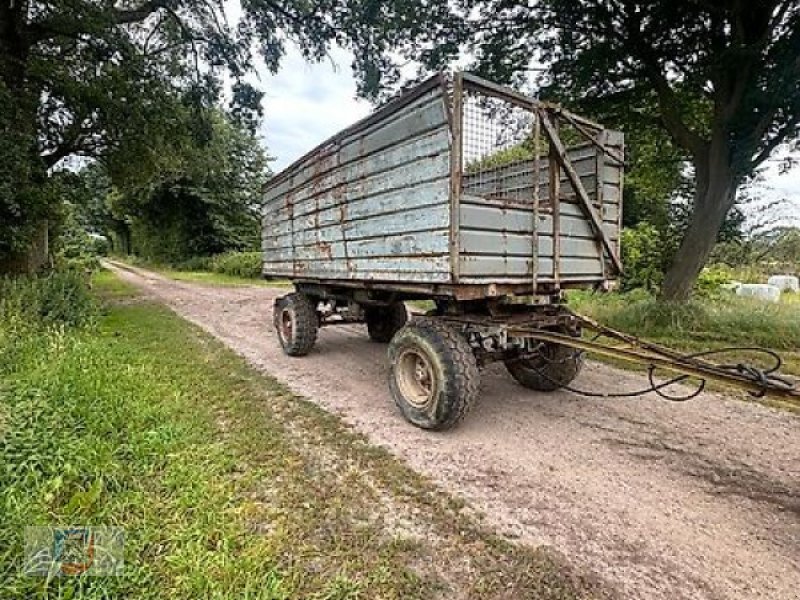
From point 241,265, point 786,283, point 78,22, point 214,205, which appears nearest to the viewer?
point 78,22

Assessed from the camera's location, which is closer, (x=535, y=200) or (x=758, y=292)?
(x=535, y=200)

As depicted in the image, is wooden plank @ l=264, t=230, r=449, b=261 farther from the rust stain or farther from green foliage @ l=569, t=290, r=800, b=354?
green foliage @ l=569, t=290, r=800, b=354

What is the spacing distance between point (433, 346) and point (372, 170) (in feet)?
5.26

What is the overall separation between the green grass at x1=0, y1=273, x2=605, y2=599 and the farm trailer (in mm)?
967

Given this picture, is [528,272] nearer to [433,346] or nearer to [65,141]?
[433,346]

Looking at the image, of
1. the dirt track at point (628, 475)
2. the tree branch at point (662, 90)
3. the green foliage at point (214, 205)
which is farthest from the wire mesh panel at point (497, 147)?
the green foliage at point (214, 205)

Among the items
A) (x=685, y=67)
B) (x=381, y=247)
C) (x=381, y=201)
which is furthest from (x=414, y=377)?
(x=685, y=67)

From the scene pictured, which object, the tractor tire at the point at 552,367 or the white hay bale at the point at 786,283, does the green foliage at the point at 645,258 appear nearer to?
the white hay bale at the point at 786,283

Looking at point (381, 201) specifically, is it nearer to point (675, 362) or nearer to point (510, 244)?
point (510, 244)

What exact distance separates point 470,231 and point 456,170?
42 cm

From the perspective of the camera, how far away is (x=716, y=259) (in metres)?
12.3

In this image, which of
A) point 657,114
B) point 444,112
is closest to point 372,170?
point 444,112

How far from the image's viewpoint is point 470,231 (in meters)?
3.03

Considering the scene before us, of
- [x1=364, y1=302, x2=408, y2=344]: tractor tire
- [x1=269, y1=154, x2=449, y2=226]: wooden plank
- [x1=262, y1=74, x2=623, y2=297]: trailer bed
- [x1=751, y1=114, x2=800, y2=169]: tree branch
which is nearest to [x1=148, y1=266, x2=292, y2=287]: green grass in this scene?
[x1=364, y1=302, x2=408, y2=344]: tractor tire
